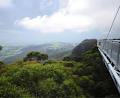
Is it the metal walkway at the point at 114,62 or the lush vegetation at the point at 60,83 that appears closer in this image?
the metal walkway at the point at 114,62

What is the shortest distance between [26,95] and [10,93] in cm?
148

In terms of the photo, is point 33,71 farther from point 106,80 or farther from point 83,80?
point 106,80

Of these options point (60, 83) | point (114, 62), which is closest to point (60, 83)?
point (60, 83)

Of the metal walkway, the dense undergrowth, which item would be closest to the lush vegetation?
the dense undergrowth

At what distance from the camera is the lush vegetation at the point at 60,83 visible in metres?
23.4

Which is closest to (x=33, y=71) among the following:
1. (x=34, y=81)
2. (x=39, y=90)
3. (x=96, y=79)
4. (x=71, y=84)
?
(x=34, y=81)

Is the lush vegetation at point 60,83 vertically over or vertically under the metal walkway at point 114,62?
under

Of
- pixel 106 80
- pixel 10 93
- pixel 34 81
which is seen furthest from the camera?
pixel 34 81

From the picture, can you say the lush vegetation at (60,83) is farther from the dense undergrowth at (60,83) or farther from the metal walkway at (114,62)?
the metal walkway at (114,62)

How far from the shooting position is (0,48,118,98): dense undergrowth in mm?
23422

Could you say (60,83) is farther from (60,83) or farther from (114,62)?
(114,62)

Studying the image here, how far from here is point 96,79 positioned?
84.5ft

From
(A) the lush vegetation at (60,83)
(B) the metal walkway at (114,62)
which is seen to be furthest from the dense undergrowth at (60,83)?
(B) the metal walkway at (114,62)

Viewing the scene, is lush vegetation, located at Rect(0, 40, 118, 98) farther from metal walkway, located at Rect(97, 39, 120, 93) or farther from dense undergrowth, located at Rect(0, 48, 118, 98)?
metal walkway, located at Rect(97, 39, 120, 93)
